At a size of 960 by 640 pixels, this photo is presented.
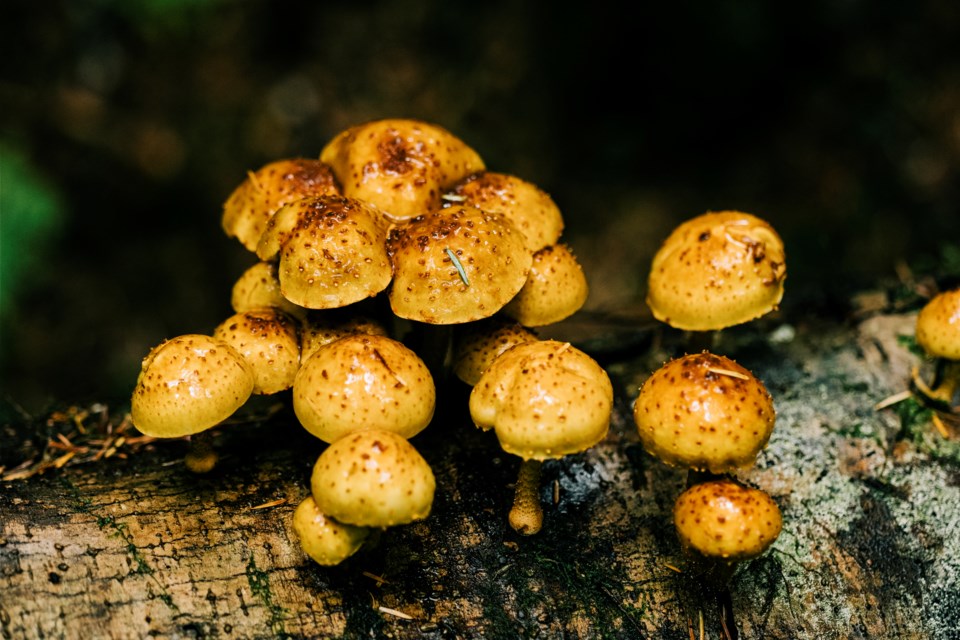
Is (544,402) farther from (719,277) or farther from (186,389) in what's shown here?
(186,389)

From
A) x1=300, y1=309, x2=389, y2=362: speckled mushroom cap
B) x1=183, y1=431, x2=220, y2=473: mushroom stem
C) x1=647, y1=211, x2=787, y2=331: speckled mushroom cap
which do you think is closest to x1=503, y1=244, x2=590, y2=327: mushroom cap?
x1=647, y1=211, x2=787, y2=331: speckled mushroom cap

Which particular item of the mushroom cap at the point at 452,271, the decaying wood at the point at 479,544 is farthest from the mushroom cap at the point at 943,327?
the mushroom cap at the point at 452,271

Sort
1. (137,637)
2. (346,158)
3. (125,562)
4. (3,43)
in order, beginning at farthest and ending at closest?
(3,43) < (346,158) < (125,562) < (137,637)

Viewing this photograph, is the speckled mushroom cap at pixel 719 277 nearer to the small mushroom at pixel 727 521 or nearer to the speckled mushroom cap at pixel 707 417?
the speckled mushroom cap at pixel 707 417

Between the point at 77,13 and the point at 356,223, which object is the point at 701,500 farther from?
the point at 77,13

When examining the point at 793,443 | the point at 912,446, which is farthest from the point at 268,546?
the point at 912,446

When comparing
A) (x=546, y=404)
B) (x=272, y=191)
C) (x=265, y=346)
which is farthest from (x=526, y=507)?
(x=272, y=191)
